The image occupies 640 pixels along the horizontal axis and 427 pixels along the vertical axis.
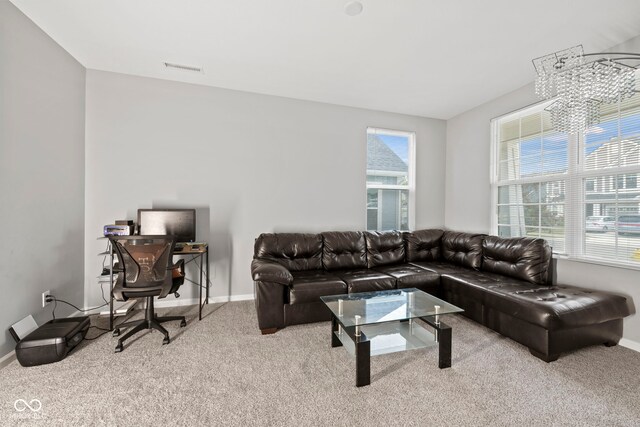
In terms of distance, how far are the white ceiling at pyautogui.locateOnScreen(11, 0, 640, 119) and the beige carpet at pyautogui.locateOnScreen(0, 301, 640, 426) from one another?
2.80 meters

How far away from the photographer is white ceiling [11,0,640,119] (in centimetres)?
206

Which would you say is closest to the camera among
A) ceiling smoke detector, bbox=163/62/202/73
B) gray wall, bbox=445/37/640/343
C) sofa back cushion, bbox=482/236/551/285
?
gray wall, bbox=445/37/640/343

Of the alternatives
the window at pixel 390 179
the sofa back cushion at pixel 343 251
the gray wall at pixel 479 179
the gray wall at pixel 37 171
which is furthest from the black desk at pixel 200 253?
the gray wall at pixel 479 179

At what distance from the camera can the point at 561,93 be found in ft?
6.60

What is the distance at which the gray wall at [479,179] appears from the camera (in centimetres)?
252

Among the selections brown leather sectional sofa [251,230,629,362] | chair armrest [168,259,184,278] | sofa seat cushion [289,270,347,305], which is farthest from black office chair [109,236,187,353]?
sofa seat cushion [289,270,347,305]

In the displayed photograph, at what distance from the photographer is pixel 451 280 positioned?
116 inches

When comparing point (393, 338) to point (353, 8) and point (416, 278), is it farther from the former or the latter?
point (353, 8)

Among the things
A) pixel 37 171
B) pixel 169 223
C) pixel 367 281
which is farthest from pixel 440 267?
pixel 37 171

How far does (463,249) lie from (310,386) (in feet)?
9.30

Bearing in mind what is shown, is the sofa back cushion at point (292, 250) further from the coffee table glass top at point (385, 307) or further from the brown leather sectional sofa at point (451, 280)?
the coffee table glass top at point (385, 307)

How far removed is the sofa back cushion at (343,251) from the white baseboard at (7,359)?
2.89 meters

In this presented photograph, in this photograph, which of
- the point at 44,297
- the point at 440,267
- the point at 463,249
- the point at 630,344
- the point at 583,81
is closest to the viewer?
the point at 583,81

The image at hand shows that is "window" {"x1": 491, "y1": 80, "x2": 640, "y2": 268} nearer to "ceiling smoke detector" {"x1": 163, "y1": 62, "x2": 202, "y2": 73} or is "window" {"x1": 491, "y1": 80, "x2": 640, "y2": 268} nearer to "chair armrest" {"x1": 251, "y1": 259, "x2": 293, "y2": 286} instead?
"chair armrest" {"x1": 251, "y1": 259, "x2": 293, "y2": 286}
